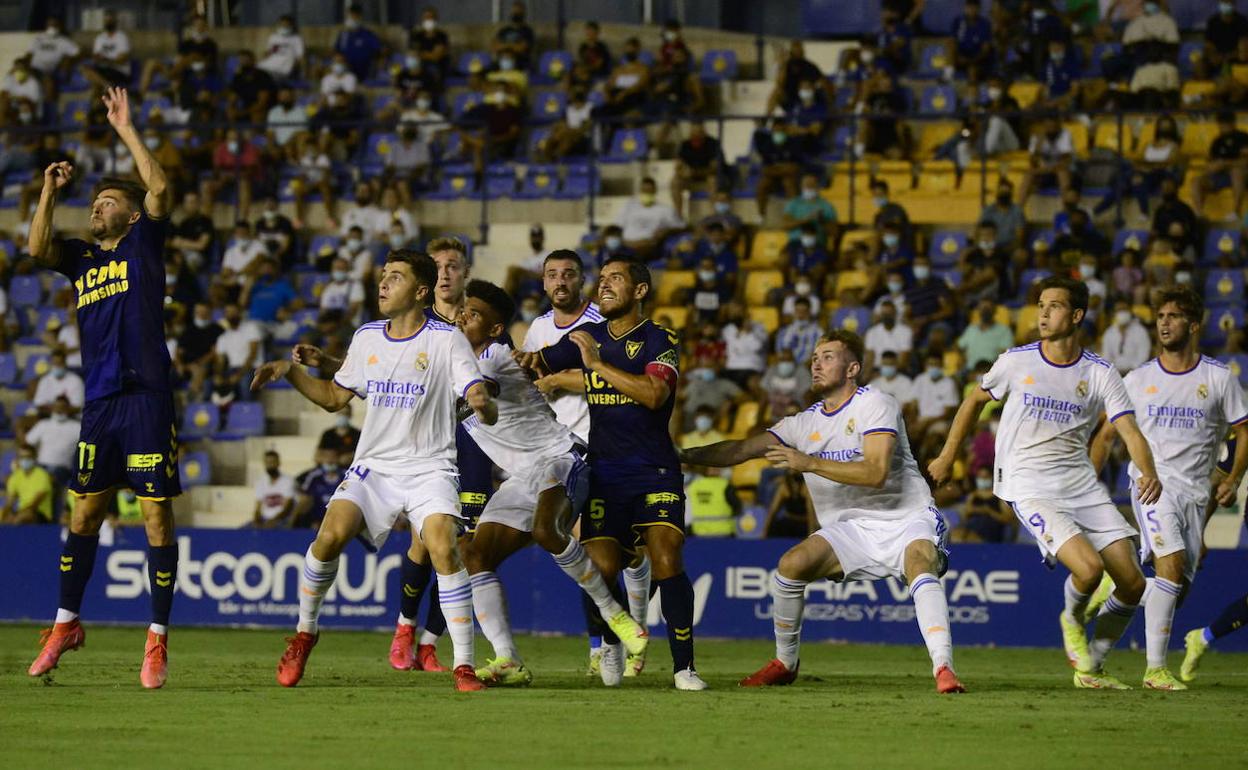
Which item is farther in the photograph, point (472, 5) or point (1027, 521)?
point (472, 5)

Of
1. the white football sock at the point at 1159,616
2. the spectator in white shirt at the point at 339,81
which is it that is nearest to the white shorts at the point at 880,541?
the white football sock at the point at 1159,616

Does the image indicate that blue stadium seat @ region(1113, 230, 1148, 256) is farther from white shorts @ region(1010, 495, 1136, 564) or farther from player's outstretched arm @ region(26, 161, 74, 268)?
player's outstretched arm @ region(26, 161, 74, 268)

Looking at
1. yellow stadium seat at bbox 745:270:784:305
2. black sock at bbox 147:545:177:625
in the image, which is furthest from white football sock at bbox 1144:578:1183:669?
yellow stadium seat at bbox 745:270:784:305

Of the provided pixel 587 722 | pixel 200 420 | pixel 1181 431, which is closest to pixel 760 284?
pixel 200 420

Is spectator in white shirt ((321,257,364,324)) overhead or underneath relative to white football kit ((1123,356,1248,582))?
overhead

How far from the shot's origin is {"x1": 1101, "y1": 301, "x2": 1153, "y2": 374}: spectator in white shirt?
2081 cm

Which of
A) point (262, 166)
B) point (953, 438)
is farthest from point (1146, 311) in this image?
point (262, 166)

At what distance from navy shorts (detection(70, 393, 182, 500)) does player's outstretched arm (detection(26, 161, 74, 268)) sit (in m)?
0.88

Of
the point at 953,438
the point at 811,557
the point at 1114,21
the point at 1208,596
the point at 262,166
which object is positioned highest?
the point at 1114,21

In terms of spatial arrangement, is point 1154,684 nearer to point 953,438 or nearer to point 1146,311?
point 953,438

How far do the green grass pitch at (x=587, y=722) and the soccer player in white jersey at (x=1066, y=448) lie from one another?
694mm

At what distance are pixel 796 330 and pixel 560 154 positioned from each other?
5.86 metres

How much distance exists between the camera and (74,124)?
2914cm

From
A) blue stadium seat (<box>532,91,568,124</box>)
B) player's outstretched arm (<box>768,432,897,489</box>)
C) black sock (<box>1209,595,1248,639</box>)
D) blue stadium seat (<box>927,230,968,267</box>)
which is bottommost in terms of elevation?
black sock (<box>1209,595,1248,639</box>)
